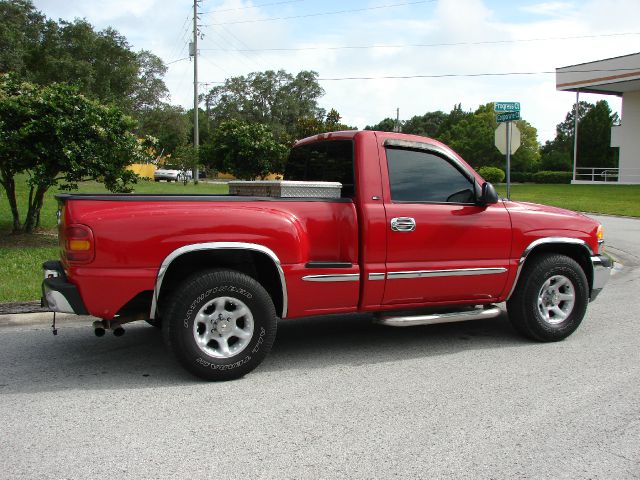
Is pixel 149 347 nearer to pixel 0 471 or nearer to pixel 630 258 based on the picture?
pixel 0 471

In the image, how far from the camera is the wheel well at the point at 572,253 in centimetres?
593

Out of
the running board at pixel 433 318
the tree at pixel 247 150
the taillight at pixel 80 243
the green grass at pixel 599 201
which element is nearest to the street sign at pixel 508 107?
the running board at pixel 433 318

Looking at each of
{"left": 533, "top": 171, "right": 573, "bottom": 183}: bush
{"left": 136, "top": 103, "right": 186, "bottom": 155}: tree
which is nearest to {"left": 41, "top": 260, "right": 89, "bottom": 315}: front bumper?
{"left": 533, "top": 171, "right": 573, "bottom": 183}: bush

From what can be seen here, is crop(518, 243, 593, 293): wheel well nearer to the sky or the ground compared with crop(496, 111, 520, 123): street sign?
nearer to the ground

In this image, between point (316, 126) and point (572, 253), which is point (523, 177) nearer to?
point (316, 126)

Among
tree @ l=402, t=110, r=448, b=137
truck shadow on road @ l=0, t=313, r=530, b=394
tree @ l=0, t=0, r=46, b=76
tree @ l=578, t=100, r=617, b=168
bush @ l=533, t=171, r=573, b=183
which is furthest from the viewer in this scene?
tree @ l=402, t=110, r=448, b=137

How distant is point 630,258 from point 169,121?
220ft

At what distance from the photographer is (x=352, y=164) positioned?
17.5ft

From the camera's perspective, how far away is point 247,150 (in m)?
25.6

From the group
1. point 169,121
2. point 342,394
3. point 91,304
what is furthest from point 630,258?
point 169,121

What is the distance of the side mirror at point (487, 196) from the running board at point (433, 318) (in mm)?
988

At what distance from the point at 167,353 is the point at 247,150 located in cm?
2081

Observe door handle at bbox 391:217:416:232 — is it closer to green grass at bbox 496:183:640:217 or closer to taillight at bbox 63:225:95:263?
taillight at bbox 63:225:95:263

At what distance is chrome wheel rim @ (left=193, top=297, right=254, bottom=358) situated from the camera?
15.2 feet
